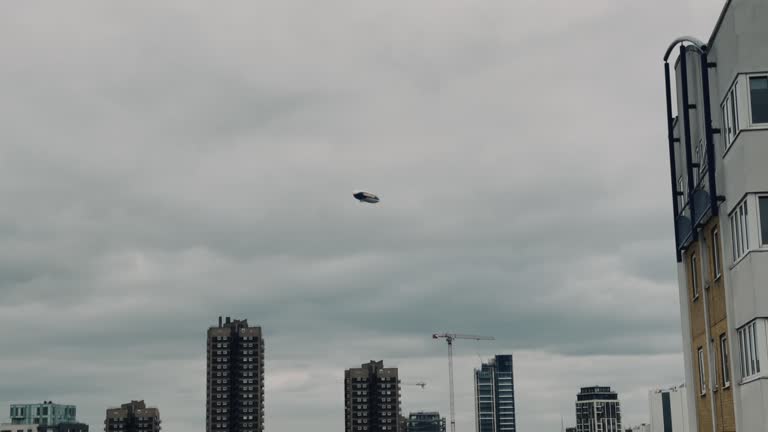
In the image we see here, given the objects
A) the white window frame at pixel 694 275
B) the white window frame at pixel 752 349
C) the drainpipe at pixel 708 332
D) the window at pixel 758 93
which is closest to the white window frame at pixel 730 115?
the window at pixel 758 93

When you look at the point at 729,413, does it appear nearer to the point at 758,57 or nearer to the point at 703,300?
the point at 703,300

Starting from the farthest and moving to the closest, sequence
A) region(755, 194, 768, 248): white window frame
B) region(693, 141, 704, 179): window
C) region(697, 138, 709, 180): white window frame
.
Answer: region(693, 141, 704, 179): window < region(697, 138, 709, 180): white window frame < region(755, 194, 768, 248): white window frame

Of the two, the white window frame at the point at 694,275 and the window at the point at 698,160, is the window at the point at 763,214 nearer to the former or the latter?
the window at the point at 698,160

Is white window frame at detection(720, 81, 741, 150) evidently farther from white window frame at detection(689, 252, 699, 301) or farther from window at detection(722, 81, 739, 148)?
white window frame at detection(689, 252, 699, 301)

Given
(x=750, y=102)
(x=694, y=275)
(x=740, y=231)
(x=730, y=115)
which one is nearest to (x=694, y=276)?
(x=694, y=275)

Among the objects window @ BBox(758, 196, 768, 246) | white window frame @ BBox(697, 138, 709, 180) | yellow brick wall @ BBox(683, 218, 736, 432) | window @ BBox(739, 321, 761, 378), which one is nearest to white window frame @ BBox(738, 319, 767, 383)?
window @ BBox(739, 321, 761, 378)

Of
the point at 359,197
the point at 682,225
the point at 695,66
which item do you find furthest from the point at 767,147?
the point at 359,197
